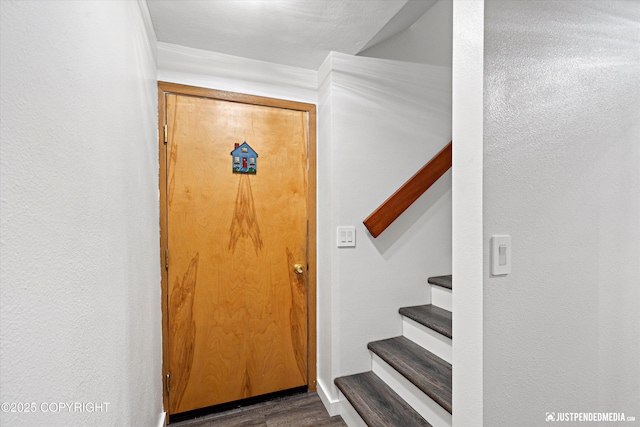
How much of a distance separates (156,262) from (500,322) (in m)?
1.59

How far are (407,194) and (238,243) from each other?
1118mm

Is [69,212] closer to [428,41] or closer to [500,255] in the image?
[500,255]

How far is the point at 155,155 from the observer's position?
159 cm

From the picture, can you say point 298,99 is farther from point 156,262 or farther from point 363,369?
point 363,369

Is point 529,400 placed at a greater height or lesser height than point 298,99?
lesser

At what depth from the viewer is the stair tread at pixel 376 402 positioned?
1.38 m

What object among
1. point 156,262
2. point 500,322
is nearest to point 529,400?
point 500,322

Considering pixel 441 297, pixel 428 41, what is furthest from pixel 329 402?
pixel 428 41

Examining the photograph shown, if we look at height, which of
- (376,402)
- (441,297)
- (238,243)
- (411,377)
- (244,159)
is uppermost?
(244,159)

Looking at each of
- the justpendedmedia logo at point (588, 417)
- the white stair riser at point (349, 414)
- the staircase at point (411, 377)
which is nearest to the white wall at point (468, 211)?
the justpendedmedia logo at point (588, 417)

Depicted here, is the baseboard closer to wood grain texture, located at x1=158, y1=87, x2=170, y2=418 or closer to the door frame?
the door frame

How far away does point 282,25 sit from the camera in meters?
1.54

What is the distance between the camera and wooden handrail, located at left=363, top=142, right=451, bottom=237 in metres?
1.77

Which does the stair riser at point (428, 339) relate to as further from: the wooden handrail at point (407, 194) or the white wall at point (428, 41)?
the white wall at point (428, 41)
